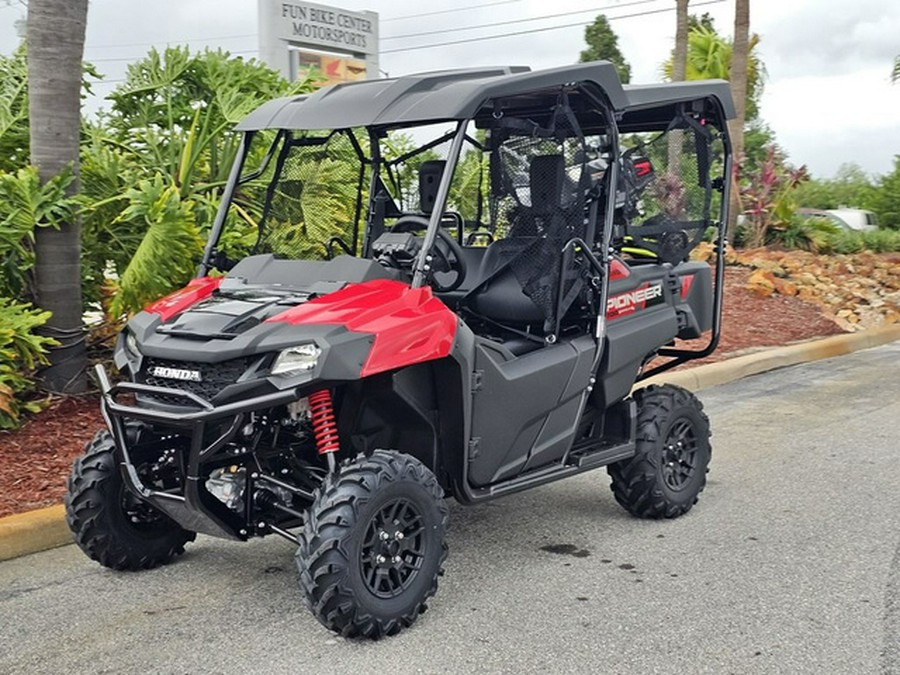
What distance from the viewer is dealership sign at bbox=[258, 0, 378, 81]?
48.8ft

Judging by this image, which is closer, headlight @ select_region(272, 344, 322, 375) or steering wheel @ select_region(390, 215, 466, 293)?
headlight @ select_region(272, 344, 322, 375)

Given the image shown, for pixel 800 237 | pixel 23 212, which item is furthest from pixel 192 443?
pixel 800 237

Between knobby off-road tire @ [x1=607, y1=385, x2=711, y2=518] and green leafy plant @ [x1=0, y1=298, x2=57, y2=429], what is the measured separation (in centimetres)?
327

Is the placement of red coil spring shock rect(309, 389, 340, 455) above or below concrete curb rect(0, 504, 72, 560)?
above

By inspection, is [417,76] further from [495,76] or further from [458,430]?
[458,430]

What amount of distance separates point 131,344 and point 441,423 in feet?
4.23

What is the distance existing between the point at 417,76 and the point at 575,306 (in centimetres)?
135

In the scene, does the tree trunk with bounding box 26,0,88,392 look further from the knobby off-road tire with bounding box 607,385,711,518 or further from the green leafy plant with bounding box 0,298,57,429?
the knobby off-road tire with bounding box 607,385,711,518

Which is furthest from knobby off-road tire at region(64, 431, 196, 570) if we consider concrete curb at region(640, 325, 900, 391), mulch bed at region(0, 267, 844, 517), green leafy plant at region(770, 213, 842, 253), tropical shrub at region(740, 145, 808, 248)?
green leafy plant at region(770, 213, 842, 253)

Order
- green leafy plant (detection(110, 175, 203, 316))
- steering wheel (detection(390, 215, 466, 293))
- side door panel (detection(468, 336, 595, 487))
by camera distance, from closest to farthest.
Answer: side door panel (detection(468, 336, 595, 487)), steering wheel (detection(390, 215, 466, 293)), green leafy plant (detection(110, 175, 203, 316))

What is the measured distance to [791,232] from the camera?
17766 millimetres

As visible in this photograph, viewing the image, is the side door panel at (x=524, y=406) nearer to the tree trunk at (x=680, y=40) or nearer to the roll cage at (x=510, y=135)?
the roll cage at (x=510, y=135)

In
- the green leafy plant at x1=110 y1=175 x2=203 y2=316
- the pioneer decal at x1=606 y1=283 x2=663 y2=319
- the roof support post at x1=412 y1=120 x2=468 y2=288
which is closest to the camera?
the roof support post at x1=412 y1=120 x2=468 y2=288

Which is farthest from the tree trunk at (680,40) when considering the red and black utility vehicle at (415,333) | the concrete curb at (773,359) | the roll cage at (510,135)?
the red and black utility vehicle at (415,333)
